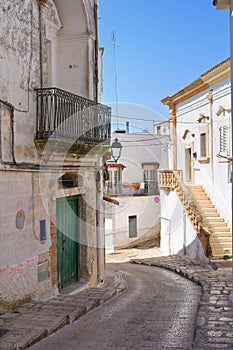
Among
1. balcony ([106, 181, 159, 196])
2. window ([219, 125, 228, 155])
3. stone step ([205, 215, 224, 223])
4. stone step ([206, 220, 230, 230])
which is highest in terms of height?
window ([219, 125, 228, 155])

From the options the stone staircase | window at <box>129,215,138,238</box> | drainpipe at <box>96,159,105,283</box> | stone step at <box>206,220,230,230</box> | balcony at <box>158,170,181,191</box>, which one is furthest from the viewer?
window at <box>129,215,138,238</box>

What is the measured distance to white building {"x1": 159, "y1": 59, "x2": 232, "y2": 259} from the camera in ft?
52.6

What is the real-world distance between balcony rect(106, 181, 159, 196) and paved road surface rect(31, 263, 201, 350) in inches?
750

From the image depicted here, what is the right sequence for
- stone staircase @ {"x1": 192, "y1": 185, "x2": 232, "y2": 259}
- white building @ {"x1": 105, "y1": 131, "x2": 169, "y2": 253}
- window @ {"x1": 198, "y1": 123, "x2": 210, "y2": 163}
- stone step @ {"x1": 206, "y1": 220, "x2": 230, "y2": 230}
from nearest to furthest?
1. stone staircase @ {"x1": 192, "y1": 185, "x2": 232, "y2": 259}
2. stone step @ {"x1": 206, "y1": 220, "x2": 230, "y2": 230}
3. window @ {"x1": 198, "y1": 123, "x2": 210, "y2": 163}
4. white building @ {"x1": 105, "y1": 131, "x2": 169, "y2": 253}

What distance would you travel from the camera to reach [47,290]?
891 cm

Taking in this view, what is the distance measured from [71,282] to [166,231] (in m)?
12.1

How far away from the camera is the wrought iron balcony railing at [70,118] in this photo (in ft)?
28.4

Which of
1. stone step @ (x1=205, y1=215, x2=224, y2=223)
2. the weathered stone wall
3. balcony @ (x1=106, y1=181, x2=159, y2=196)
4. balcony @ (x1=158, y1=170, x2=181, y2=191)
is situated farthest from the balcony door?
the weathered stone wall

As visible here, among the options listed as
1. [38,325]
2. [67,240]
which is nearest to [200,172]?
[67,240]

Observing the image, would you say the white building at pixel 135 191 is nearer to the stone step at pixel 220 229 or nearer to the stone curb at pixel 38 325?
the stone step at pixel 220 229

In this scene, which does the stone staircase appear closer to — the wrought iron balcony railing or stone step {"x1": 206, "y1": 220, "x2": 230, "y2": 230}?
stone step {"x1": 206, "y1": 220, "x2": 230, "y2": 230}

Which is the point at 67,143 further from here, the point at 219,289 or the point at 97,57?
the point at 219,289

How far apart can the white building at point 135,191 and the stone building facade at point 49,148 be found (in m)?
15.0

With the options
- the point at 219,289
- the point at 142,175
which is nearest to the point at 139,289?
the point at 219,289
